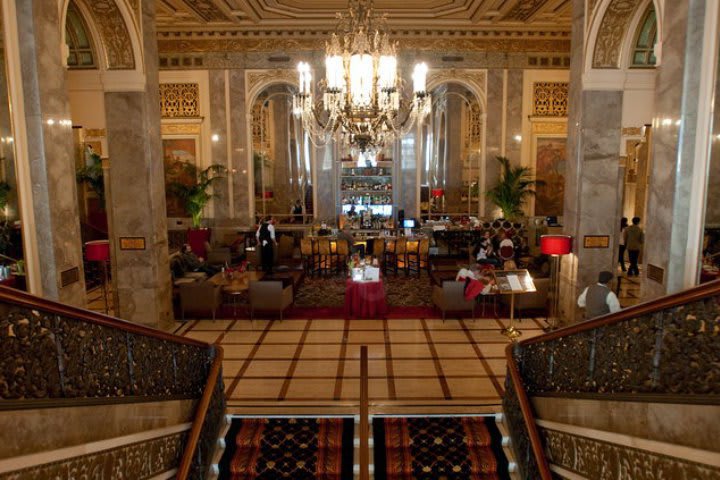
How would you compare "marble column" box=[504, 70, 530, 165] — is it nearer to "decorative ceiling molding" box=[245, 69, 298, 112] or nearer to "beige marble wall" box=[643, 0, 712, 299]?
"decorative ceiling molding" box=[245, 69, 298, 112]

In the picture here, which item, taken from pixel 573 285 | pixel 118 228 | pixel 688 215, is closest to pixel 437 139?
pixel 573 285

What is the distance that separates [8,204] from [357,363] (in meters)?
4.44

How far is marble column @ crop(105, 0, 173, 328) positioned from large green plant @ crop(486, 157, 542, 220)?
9231 millimetres

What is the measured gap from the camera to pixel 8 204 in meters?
5.68

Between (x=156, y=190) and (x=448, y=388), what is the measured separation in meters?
5.24

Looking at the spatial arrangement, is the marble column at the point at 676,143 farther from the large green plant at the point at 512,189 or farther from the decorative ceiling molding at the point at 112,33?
the large green plant at the point at 512,189

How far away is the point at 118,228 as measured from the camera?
316 inches

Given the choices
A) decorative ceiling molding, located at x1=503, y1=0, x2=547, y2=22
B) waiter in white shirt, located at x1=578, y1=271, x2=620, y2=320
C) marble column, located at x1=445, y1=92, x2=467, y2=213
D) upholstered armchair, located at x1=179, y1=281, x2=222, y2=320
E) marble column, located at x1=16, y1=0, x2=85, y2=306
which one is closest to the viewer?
marble column, located at x1=16, y1=0, x2=85, y2=306

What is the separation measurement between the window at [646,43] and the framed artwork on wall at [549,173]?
291 inches

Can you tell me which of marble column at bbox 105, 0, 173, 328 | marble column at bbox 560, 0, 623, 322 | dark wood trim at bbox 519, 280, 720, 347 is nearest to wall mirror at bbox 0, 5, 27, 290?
marble column at bbox 105, 0, 173, 328

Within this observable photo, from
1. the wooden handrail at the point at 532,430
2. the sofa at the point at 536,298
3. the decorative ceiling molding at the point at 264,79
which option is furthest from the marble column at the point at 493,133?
the wooden handrail at the point at 532,430

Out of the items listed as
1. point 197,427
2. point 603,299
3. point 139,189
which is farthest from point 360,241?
point 197,427

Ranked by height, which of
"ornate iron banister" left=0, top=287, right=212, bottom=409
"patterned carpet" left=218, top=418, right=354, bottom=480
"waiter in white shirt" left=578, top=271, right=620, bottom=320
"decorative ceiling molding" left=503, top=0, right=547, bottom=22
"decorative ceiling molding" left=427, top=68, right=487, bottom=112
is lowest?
"patterned carpet" left=218, top=418, right=354, bottom=480

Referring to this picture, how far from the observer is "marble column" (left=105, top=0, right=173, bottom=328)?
25.9 feet
